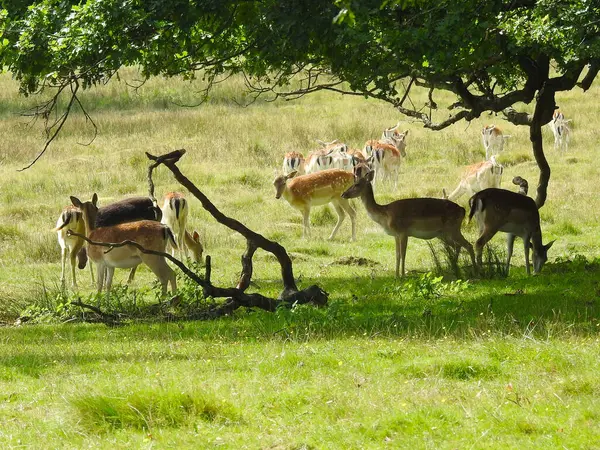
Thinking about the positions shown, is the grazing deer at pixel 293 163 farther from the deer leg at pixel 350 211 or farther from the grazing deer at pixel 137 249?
the grazing deer at pixel 137 249

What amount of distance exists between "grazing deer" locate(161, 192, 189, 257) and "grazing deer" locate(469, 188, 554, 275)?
17.4 feet

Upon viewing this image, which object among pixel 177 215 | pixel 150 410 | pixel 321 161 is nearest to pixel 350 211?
pixel 177 215

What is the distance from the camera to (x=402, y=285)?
40.4 ft

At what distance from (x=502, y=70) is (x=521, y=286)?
3.58 meters

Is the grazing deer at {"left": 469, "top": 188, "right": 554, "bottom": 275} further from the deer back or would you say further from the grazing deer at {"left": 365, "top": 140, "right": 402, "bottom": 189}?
the grazing deer at {"left": 365, "top": 140, "right": 402, "bottom": 189}

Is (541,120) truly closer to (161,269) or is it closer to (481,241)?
(481,241)

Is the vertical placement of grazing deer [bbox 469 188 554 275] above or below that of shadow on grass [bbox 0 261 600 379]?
above

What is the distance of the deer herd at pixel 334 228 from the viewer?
496 inches

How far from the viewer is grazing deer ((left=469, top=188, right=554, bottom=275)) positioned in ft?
42.4

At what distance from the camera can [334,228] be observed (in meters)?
19.5

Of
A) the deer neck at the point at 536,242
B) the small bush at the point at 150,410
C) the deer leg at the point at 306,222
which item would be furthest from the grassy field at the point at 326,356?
the deer neck at the point at 536,242

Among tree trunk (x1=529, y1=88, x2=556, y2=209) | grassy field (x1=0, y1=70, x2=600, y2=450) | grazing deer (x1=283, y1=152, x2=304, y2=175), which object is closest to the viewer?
grassy field (x1=0, y1=70, x2=600, y2=450)

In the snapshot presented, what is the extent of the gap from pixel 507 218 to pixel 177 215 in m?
5.85

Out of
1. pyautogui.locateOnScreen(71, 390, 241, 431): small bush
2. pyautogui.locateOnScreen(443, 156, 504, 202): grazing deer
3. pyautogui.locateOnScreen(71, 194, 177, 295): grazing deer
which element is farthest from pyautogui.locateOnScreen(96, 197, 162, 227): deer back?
pyautogui.locateOnScreen(71, 390, 241, 431): small bush
